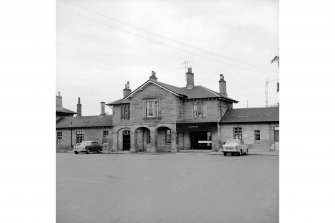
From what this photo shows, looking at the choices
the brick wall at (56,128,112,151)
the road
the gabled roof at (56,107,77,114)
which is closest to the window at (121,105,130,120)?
the brick wall at (56,128,112,151)

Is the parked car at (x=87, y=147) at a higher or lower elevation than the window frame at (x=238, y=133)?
lower

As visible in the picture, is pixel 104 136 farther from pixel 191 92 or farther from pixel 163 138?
pixel 191 92

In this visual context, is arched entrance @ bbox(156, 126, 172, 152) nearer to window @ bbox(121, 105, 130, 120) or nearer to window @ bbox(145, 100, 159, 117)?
window @ bbox(145, 100, 159, 117)

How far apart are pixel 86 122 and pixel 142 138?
898 centimetres

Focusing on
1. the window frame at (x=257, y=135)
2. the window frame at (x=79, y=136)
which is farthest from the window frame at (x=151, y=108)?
the window frame at (x=79, y=136)

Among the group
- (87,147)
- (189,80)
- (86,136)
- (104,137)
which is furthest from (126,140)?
(189,80)

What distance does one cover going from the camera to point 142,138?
3925 cm

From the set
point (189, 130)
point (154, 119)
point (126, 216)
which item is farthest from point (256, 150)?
point (126, 216)

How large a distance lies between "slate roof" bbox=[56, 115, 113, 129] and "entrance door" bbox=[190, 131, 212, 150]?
10.6 m

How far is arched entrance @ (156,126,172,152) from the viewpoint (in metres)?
37.5

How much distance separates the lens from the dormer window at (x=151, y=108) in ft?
123

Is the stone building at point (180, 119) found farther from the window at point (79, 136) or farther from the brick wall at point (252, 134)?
the window at point (79, 136)

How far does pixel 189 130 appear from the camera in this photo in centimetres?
3544
